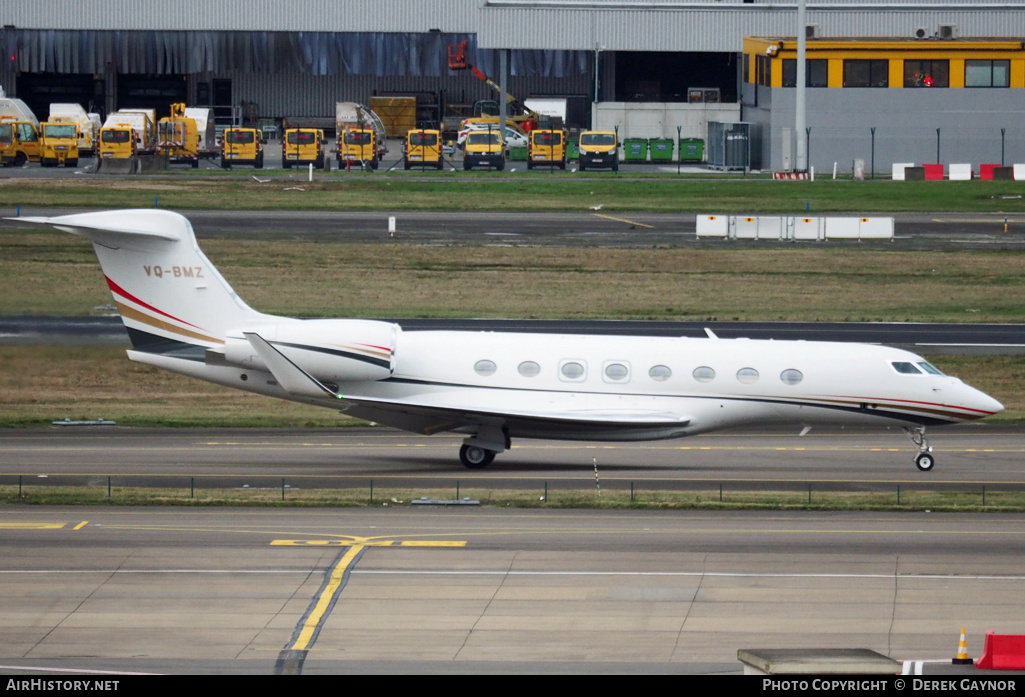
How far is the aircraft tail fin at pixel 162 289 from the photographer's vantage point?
1298 inches

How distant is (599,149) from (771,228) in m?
29.2

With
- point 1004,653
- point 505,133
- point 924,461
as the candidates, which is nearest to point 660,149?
point 505,133

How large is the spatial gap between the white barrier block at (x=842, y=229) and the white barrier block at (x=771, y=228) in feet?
7.18

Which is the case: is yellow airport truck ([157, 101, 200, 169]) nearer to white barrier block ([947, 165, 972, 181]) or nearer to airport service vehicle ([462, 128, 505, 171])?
airport service vehicle ([462, 128, 505, 171])

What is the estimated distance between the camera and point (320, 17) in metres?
116

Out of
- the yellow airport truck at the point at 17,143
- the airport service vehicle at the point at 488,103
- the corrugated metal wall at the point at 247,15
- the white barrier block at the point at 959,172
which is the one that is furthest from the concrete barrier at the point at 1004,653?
the corrugated metal wall at the point at 247,15

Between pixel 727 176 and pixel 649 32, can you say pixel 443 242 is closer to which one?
pixel 727 176

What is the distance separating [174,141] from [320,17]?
71.6ft

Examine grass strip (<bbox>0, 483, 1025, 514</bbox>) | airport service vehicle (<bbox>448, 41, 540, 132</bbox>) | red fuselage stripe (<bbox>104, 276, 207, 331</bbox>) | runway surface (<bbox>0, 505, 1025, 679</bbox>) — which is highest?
airport service vehicle (<bbox>448, 41, 540, 132</bbox>)

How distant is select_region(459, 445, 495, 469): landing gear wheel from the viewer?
33.9 m

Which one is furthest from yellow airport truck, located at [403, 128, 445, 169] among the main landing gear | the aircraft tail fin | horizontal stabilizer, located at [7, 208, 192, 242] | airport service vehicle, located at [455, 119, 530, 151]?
the main landing gear

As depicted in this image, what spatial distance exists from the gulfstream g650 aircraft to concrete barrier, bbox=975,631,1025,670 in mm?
15117
